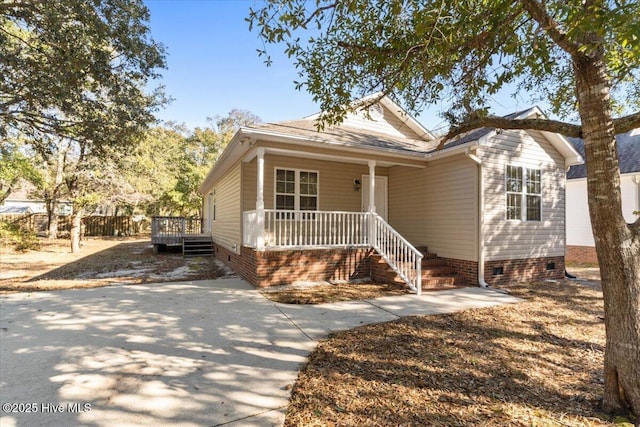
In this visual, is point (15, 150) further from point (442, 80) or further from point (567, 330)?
point (567, 330)

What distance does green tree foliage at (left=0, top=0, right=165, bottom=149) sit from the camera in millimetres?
5371

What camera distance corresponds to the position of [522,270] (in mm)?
8570

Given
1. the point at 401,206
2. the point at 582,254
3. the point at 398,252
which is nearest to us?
the point at 398,252

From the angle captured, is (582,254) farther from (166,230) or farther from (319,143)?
(166,230)

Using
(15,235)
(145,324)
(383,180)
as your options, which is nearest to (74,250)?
(15,235)

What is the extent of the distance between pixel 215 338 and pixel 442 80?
203 inches

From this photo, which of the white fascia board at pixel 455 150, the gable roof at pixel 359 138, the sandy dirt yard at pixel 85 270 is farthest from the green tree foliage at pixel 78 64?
the white fascia board at pixel 455 150

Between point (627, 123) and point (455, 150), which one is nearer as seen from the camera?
point (627, 123)

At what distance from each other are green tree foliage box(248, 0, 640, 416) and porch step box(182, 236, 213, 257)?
38.2 ft

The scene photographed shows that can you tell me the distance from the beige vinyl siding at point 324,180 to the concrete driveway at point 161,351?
3.17m

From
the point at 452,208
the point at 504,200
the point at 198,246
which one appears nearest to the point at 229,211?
the point at 198,246

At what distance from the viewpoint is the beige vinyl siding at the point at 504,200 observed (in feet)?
26.1

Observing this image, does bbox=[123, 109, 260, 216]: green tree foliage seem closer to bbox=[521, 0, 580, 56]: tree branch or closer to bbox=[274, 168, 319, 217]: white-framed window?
bbox=[274, 168, 319, 217]: white-framed window

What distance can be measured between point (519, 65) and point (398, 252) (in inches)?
185
